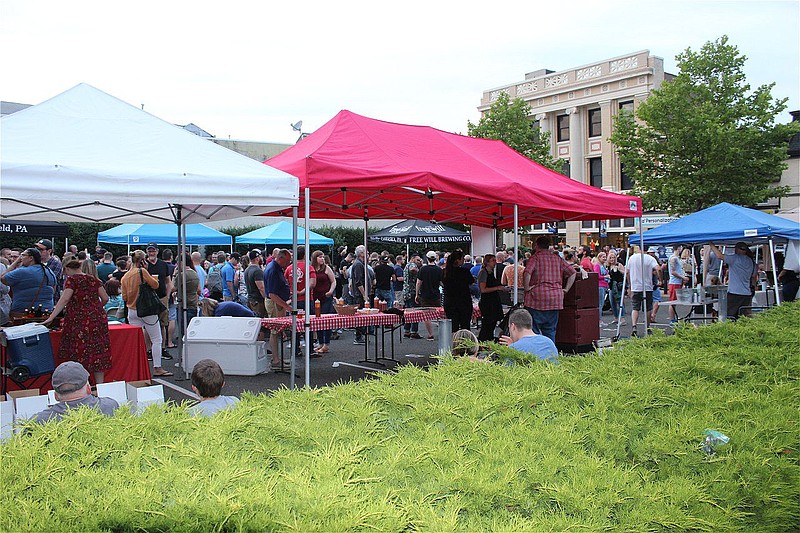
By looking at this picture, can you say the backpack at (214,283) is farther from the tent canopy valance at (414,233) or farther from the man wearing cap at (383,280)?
the tent canopy valance at (414,233)

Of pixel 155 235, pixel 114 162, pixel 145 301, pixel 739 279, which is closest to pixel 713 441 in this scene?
pixel 114 162

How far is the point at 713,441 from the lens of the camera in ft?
8.76

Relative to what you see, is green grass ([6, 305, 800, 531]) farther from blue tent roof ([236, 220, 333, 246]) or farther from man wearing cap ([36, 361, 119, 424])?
blue tent roof ([236, 220, 333, 246])

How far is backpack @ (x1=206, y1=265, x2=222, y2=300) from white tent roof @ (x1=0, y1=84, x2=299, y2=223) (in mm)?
8169

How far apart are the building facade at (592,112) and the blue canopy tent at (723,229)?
28.6 meters

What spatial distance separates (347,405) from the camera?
3.02 metres

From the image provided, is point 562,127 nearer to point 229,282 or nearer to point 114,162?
point 229,282

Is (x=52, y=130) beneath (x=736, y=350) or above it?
above

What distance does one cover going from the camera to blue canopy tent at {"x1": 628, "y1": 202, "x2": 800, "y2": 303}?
42.0 ft

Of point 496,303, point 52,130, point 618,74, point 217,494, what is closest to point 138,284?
point 52,130

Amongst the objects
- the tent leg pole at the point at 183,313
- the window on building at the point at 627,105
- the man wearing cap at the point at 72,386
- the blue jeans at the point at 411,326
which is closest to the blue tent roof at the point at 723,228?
the blue jeans at the point at 411,326

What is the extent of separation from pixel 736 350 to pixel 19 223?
16.5 meters

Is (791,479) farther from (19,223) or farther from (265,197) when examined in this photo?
(19,223)

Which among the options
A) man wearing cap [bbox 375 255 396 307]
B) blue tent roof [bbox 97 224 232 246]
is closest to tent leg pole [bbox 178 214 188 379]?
man wearing cap [bbox 375 255 396 307]
